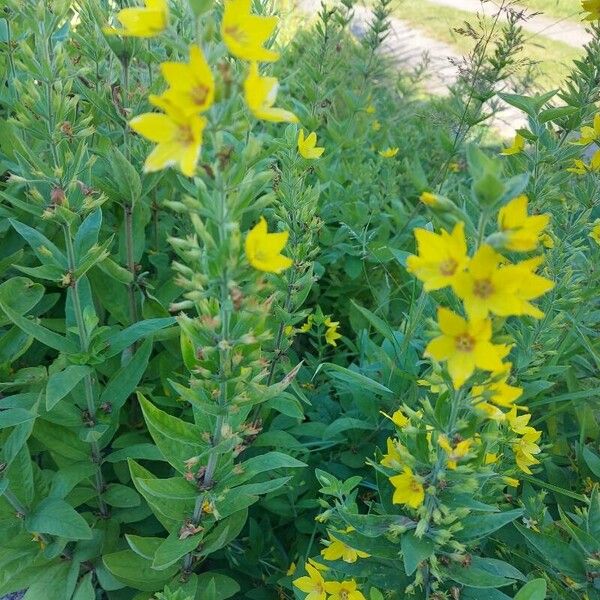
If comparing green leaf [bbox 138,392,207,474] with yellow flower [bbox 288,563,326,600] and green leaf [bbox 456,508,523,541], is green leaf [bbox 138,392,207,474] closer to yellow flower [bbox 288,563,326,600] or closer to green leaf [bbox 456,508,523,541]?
yellow flower [bbox 288,563,326,600]

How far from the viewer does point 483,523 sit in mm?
1758

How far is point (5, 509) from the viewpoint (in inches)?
86.3

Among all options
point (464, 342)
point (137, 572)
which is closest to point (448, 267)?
point (464, 342)

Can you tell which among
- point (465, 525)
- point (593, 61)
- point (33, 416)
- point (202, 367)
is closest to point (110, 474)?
point (33, 416)

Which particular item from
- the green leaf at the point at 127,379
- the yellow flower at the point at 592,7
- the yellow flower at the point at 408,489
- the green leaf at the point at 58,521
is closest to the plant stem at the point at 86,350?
the green leaf at the point at 127,379

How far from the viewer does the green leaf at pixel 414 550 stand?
157 cm

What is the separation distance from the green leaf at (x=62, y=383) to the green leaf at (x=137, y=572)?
62 centimetres

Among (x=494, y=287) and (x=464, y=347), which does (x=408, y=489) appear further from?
(x=494, y=287)

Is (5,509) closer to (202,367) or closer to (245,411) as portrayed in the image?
(245,411)

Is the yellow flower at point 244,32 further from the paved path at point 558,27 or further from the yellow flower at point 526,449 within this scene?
the paved path at point 558,27

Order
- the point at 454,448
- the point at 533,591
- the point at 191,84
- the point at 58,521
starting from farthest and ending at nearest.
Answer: the point at 58,521 < the point at 533,591 < the point at 454,448 < the point at 191,84

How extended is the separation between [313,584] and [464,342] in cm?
115

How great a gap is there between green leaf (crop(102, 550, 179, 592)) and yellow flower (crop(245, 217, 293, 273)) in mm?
1341

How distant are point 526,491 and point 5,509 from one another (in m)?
2.02
